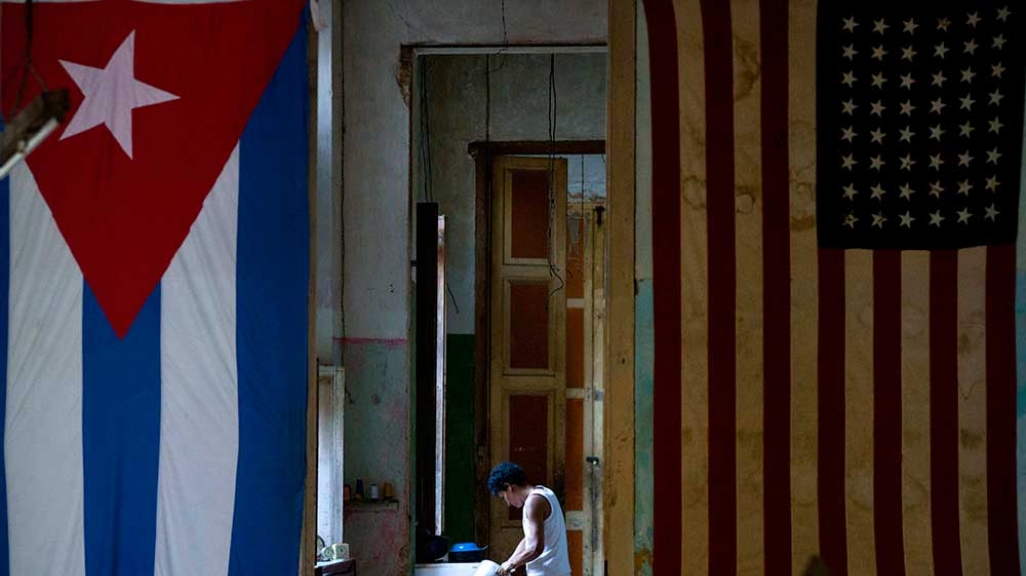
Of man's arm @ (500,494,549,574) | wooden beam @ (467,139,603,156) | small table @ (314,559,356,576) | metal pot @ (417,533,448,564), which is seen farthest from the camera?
wooden beam @ (467,139,603,156)

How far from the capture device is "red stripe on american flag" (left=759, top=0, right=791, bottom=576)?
4180 mm

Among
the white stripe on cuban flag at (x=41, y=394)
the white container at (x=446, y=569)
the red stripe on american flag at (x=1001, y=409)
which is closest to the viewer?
the white stripe on cuban flag at (x=41, y=394)

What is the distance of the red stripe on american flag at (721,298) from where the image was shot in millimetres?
4195

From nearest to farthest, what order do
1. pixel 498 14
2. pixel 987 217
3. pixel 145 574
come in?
pixel 145 574 → pixel 987 217 → pixel 498 14

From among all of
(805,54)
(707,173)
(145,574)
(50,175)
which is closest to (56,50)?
(50,175)

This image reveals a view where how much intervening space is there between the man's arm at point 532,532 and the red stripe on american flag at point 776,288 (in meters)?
2.07

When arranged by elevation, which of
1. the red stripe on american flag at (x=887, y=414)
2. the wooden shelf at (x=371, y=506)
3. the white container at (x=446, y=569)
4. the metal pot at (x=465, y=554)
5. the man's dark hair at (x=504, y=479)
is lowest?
the metal pot at (x=465, y=554)

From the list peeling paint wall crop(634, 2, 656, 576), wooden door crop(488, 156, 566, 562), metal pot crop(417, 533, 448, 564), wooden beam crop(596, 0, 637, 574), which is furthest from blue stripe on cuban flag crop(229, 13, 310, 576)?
wooden door crop(488, 156, 566, 562)

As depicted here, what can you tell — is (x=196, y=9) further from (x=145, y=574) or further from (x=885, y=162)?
(x=885, y=162)

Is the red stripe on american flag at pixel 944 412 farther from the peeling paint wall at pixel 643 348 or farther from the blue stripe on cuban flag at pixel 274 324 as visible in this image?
the blue stripe on cuban flag at pixel 274 324

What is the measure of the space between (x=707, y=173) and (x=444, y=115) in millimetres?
4630

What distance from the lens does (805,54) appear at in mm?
4246

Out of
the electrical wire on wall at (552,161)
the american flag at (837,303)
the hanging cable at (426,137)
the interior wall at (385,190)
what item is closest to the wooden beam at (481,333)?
the hanging cable at (426,137)

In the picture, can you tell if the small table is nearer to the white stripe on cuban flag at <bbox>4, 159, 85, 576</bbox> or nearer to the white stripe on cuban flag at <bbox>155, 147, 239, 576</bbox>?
the white stripe on cuban flag at <bbox>155, 147, 239, 576</bbox>
